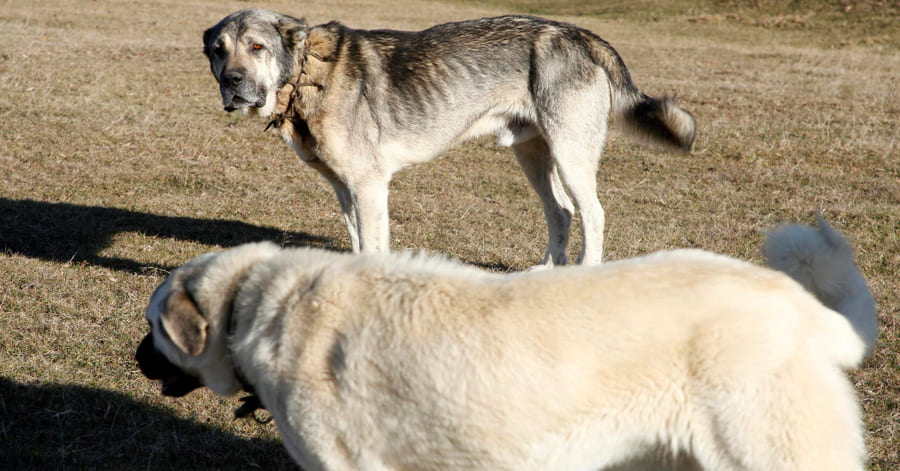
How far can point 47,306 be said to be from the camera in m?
5.14

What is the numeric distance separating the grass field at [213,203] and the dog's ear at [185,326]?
1.17m

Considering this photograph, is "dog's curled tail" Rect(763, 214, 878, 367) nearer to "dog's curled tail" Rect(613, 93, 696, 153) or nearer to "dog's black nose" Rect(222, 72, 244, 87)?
"dog's curled tail" Rect(613, 93, 696, 153)

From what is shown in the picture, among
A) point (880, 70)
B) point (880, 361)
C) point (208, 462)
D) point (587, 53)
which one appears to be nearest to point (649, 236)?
point (587, 53)

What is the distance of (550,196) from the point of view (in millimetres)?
6316

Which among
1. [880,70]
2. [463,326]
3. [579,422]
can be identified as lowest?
[880,70]

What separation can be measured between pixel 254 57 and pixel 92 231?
8.45ft

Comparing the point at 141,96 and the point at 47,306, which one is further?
the point at 141,96

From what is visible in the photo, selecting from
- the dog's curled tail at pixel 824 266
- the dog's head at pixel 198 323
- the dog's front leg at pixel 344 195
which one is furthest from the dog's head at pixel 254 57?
the dog's curled tail at pixel 824 266

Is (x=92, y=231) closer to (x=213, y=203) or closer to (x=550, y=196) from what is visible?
(x=213, y=203)

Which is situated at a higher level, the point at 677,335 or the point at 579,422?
the point at 677,335

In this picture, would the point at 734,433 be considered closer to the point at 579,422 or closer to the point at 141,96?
the point at 579,422

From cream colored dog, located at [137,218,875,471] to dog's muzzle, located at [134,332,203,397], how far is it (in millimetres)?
304

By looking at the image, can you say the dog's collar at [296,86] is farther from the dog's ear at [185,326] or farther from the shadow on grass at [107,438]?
the dog's ear at [185,326]

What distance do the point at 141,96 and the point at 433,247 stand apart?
22.4 feet
